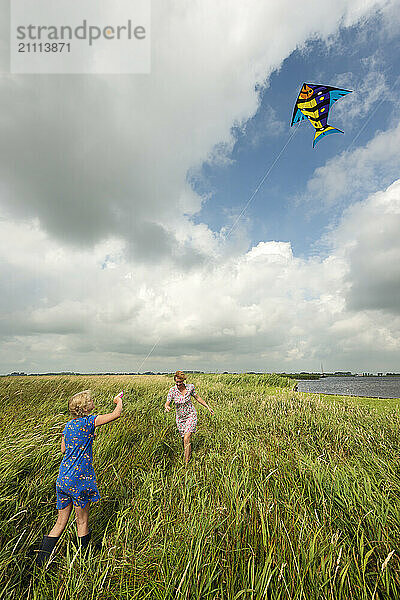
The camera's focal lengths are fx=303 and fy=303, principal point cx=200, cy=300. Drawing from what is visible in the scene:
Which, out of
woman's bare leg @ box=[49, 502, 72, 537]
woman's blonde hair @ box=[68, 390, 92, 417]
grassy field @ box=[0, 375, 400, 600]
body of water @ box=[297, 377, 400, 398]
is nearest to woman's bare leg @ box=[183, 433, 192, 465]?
grassy field @ box=[0, 375, 400, 600]

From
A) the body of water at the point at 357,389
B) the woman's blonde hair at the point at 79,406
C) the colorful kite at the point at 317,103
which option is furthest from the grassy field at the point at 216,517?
the body of water at the point at 357,389

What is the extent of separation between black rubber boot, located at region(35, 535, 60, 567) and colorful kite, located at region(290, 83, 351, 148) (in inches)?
388

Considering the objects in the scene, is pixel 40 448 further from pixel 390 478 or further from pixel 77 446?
pixel 390 478

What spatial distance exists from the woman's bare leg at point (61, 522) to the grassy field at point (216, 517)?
0.23 meters

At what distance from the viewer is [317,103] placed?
28.1 ft

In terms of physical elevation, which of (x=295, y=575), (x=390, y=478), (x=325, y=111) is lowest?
(x=295, y=575)

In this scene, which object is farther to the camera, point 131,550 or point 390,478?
point 390,478

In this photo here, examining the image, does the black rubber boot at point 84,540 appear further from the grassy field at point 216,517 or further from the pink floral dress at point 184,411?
the pink floral dress at point 184,411

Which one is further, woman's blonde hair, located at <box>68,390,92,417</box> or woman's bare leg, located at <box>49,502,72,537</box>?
woman's blonde hair, located at <box>68,390,92,417</box>

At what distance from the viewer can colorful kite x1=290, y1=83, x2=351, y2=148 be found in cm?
845

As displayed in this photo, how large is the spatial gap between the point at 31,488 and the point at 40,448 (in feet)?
2.40

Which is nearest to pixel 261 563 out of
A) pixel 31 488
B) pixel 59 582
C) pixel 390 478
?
pixel 59 582

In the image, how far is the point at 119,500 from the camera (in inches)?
159

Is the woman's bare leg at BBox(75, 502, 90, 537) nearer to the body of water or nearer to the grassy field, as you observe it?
the grassy field
